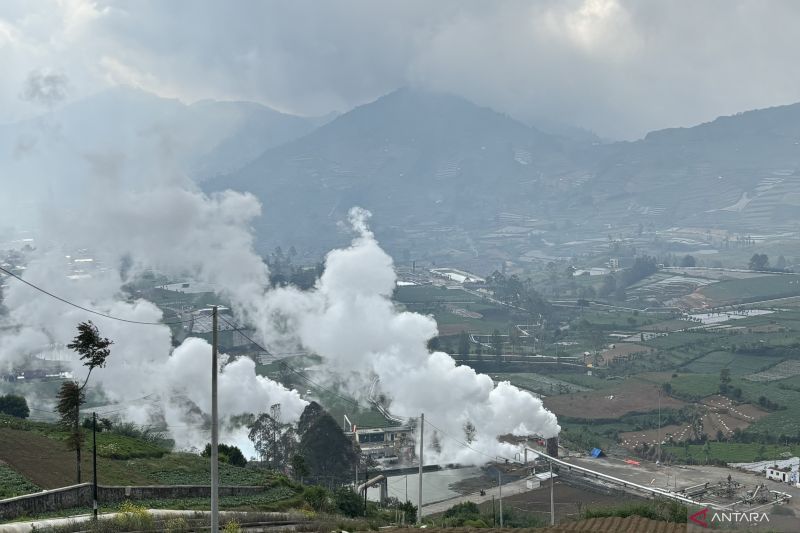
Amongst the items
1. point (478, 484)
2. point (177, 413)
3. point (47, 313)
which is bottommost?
point (478, 484)

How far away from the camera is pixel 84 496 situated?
861 inches

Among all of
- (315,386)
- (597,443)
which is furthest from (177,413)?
(597,443)

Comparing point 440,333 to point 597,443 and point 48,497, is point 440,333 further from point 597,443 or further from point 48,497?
point 48,497

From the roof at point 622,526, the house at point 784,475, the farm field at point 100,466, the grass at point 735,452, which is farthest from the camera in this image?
the grass at point 735,452

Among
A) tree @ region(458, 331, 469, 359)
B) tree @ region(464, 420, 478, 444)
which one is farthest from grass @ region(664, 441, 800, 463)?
tree @ region(458, 331, 469, 359)

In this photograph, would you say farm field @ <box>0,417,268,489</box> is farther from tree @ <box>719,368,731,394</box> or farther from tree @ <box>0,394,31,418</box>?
tree @ <box>719,368,731,394</box>

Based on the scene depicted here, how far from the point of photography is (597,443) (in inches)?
2071

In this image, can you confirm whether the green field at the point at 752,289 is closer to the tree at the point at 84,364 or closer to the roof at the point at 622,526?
the roof at the point at 622,526

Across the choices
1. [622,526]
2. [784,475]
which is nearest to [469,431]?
[784,475]

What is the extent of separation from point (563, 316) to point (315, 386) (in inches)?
1935

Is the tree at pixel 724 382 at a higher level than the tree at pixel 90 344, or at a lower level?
lower

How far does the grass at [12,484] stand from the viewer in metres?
21.4

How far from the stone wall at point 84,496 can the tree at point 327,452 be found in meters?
14.8

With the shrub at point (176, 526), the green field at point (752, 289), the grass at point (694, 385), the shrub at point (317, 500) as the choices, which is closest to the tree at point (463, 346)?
the grass at point (694, 385)
